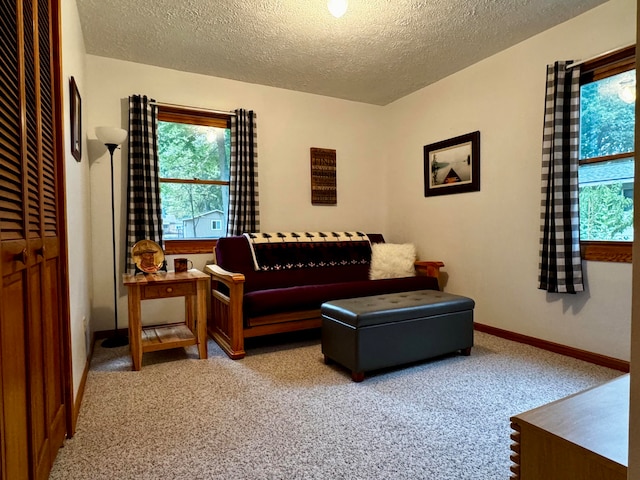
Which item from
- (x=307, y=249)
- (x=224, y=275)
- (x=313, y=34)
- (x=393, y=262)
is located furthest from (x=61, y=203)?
(x=393, y=262)

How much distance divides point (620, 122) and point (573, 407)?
238 cm

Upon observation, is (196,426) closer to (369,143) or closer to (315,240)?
(315,240)

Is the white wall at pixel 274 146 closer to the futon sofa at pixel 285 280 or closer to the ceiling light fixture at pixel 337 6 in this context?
the futon sofa at pixel 285 280

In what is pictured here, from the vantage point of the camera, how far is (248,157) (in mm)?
3744

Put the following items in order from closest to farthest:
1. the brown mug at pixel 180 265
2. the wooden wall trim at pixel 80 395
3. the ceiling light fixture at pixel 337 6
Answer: the wooden wall trim at pixel 80 395, the ceiling light fixture at pixel 337 6, the brown mug at pixel 180 265

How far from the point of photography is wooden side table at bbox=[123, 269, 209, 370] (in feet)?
8.57

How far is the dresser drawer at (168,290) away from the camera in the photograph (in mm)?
2670

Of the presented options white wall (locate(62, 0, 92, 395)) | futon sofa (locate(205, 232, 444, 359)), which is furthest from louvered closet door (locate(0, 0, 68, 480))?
futon sofa (locate(205, 232, 444, 359))

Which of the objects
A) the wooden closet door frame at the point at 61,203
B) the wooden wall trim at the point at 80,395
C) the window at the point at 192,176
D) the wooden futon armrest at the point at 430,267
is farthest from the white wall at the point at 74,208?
the wooden futon armrest at the point at 430,267

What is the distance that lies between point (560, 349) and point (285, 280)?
2253 mm

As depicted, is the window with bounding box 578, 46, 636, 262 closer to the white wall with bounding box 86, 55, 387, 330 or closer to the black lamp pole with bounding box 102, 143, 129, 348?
the white wall with bounding box 86, 55, 387, 330

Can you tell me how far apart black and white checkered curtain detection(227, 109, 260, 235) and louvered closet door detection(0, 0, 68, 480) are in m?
2.04

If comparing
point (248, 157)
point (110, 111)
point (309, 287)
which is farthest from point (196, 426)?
point (110, 111)

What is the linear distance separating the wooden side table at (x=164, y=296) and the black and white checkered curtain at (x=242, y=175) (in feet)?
2.88
